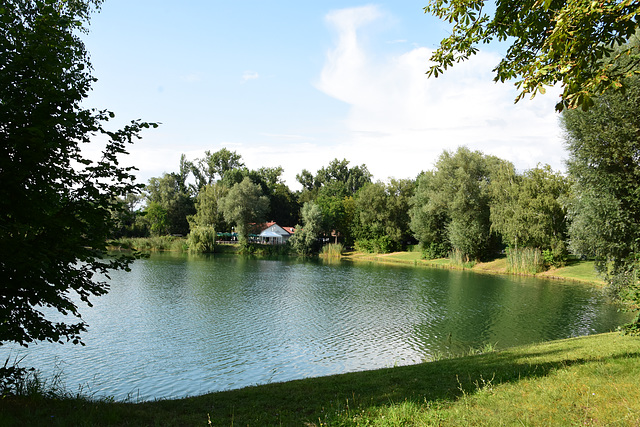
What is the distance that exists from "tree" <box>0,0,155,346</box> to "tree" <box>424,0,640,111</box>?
5903 millimetres

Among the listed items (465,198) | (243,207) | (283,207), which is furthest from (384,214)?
(283,207)

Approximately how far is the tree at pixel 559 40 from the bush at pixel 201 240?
5695 cm

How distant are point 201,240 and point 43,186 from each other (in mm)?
56196

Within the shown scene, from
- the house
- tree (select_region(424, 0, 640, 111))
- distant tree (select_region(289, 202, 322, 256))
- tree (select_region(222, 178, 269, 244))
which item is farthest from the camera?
the house

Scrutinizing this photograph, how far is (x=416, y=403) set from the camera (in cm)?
602

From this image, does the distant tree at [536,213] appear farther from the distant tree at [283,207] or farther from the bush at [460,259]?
the distant tree at [283,207]

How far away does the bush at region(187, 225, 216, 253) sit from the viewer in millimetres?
59919

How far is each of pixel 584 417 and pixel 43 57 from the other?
8773mm

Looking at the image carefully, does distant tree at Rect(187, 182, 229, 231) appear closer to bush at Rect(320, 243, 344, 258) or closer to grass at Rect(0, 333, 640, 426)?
bush at Rect(320, 243, 344, 258)

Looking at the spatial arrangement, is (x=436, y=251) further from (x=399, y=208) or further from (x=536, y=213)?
(x=536, y=213)

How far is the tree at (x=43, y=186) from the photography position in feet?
18.1

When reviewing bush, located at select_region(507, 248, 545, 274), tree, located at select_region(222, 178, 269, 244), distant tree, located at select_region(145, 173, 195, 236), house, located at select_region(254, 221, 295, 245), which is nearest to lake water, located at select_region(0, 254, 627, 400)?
bush, located at select_region(507, 248, 545, 274)

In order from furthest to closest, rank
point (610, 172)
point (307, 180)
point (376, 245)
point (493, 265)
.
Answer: point (307, 180) → point (376, 245) → point (493, 265) → point (610, 172)

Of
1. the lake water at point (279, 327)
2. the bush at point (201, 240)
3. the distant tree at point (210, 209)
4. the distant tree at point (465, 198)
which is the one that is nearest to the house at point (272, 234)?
the distant tree at point (210, 209)
